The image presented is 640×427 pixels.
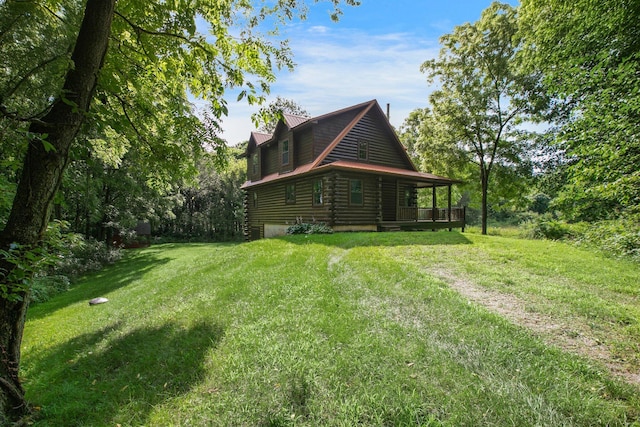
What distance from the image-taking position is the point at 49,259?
8.59ft

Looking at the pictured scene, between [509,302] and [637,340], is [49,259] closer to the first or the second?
[509,302]

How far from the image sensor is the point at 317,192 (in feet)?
49.9

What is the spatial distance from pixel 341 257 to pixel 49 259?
257 inches

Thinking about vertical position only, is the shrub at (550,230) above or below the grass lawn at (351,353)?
above

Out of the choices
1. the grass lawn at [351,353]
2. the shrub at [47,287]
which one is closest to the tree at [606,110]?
the grass lawn at [351,353]

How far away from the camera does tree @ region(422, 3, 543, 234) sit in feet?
57.7

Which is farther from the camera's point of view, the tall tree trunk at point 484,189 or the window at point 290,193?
the tall tree trunk at point 484,189

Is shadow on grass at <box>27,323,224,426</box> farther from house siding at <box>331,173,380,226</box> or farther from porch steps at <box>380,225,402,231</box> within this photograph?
porch steps at <box>380,225,402,231</box>

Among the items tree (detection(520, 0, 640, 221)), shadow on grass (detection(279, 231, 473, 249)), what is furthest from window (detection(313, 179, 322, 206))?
tree (detection(520, 0, 640, 221))

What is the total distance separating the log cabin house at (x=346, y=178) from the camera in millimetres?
14445

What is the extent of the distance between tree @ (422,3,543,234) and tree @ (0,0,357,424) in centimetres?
1708

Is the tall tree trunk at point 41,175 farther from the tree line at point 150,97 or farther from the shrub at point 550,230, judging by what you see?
the shrub at point 550,230

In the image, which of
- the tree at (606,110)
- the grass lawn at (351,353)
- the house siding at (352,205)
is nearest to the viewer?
the grass lawn at (351,353)

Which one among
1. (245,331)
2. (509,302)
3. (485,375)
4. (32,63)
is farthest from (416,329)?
(32,63)
